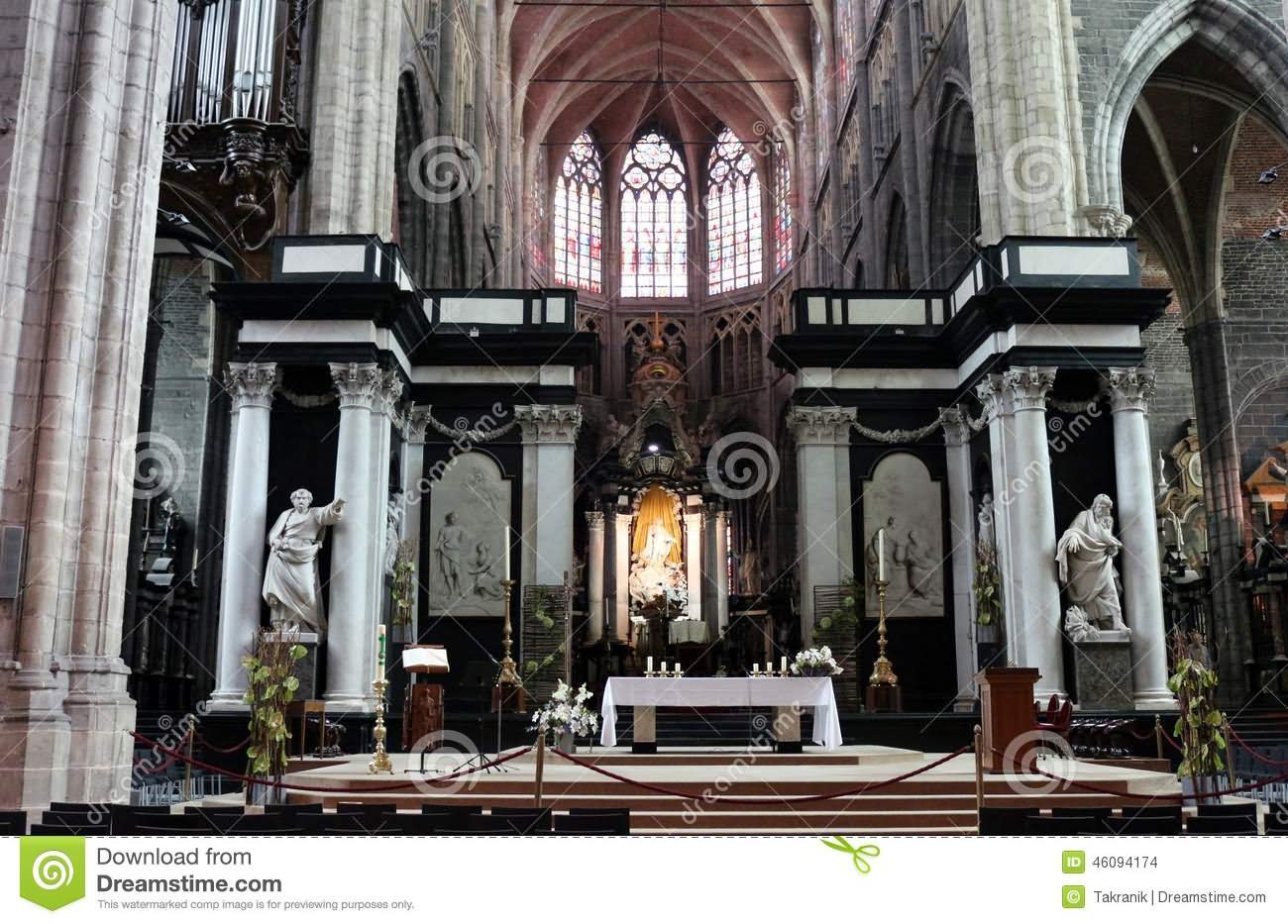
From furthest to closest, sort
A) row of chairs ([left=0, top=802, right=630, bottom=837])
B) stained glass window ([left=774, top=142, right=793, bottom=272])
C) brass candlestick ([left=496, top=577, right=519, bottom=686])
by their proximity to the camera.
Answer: stained glass window ([left=774, top=142, right=793, bottom=272]), brass candlestick ([left=496, top=577, right=519, bottom=686]), row of chairs ([left=0, top=802, right=630, bottom=837])

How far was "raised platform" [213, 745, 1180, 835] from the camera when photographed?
30.8 feet

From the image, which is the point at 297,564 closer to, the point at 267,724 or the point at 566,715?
the point at 566,715

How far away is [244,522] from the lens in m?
17.4

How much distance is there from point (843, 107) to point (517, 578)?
1983 centimetres

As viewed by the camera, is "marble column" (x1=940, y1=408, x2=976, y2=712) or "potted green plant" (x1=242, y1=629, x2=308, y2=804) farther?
"marble column" (x1=940, y1=408, x2=976, y2=712)

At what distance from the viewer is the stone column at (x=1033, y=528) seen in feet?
56.5

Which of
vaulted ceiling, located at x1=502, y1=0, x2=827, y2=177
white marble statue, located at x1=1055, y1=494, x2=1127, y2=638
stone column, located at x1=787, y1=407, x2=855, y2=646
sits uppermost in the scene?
vaulted ceiling, located at x1=502, y1=0, x2=827, y2=177

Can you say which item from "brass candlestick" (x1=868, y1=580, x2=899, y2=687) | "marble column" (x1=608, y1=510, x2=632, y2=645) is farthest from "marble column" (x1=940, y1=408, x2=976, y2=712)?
"marble column" (x1=608, y1=510, x2=632, y2=645)

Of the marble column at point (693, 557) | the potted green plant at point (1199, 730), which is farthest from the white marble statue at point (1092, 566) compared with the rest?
the marble column at point (693, 557)

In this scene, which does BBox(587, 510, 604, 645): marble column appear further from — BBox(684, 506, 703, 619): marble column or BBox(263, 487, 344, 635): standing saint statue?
BBox(263, 487, 344, 635): standing saint statue

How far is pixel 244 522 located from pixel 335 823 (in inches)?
443

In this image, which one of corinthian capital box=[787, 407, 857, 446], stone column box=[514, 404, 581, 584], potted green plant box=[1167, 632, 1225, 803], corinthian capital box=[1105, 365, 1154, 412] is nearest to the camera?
potted green plant box=[1167, 632, 1225, 803]

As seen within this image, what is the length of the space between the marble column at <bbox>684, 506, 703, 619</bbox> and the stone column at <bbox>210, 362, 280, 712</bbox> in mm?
15164

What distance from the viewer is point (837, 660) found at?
65.8 feet
